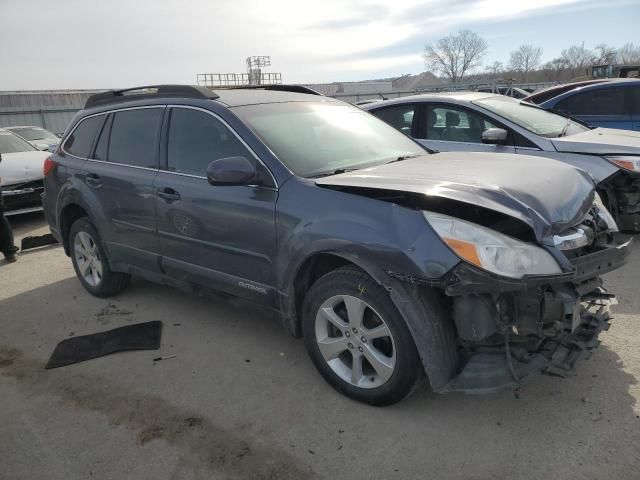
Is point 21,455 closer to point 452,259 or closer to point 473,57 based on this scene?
point 452,259

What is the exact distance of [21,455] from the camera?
110 inches

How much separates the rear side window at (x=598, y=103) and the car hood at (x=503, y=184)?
5303 mm

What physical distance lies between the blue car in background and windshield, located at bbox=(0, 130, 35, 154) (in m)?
9.22

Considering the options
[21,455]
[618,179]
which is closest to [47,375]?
[21,455]

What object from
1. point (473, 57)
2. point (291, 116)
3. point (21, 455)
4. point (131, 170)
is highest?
point (473, 57)

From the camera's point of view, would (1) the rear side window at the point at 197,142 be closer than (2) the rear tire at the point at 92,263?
A: Yes

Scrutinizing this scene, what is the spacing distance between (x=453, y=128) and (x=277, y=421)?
4.39 metres

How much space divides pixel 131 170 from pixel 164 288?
4.82ft

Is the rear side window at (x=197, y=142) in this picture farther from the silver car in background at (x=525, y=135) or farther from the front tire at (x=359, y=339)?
the silver car in background at (x=525, y=135)

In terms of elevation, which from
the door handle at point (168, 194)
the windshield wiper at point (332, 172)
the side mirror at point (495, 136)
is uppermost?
the side mirror at point (495, 136)

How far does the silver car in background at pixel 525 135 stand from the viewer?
17.5 ft

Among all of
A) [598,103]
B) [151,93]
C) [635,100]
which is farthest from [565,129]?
[151,93]

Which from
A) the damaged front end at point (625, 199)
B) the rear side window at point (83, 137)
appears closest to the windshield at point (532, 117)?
the damaged front end at point (625, 199)

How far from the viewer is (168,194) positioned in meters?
3.87
